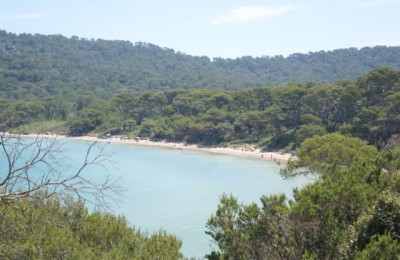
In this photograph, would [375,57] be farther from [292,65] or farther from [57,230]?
[57,230]

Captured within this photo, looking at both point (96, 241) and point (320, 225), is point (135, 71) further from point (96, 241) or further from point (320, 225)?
point (320, 225)

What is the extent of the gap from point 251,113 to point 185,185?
82.3 ft

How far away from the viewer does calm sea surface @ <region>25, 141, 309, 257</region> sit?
29.6 metres

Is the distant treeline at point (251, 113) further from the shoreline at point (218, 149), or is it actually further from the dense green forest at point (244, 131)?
the shoreline at point (218, 149)

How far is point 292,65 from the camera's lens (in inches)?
7185

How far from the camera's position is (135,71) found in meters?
158

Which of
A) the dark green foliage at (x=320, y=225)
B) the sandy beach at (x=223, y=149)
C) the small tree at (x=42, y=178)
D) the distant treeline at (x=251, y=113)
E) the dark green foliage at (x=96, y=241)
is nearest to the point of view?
the small tree at (x=42, y=178)

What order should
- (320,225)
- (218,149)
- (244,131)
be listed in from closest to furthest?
(320,225), (218,149), (244,131)

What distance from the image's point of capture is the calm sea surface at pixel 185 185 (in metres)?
29.6

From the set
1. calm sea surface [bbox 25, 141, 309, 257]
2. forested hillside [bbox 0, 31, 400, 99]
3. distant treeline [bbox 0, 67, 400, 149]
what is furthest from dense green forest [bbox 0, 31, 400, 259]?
calm sea surface [bbox 25, 141, 309, 257]

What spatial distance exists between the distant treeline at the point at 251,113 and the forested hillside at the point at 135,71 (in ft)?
89.9

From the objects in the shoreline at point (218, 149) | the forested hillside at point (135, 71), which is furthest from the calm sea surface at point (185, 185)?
the forested hillside at point (135, 71)

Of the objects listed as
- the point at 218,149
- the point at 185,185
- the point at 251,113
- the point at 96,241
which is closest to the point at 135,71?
the point at 251,113

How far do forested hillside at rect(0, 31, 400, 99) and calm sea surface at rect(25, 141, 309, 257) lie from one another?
5405 cm
